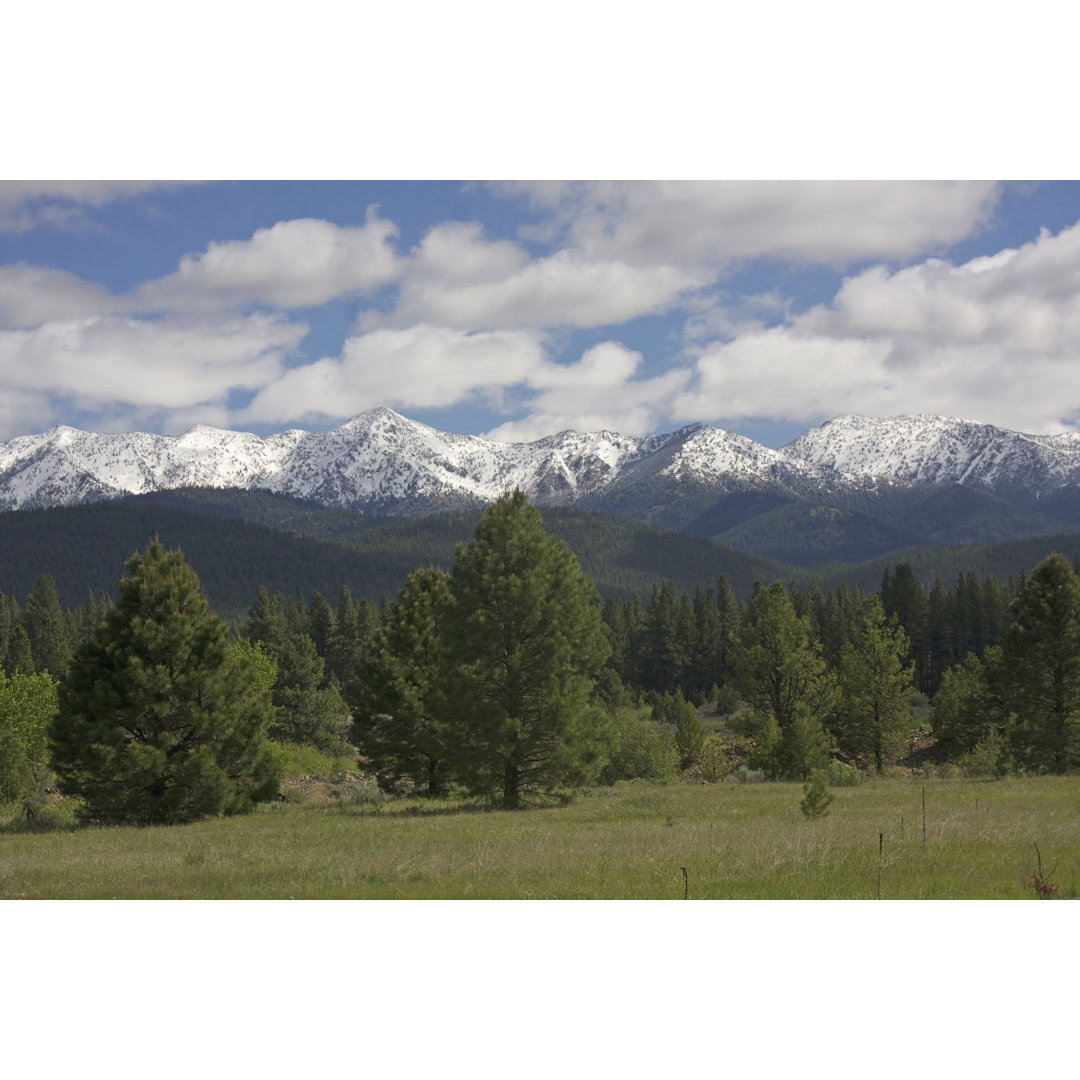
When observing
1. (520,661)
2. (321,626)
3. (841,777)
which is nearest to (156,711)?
(520,661)

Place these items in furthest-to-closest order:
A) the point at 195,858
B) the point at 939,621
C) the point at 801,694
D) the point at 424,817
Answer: the point at 939,621 → the point at 801,694 → the point at 424,817 → the point at 195,858

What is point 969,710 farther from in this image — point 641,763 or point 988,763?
point 641,763

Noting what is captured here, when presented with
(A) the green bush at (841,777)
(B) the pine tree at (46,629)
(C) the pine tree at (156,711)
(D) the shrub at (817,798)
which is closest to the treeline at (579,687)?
(A) the green bush at (841,777)

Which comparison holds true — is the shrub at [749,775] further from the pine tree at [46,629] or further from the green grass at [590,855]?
the pine tree at [46,629]

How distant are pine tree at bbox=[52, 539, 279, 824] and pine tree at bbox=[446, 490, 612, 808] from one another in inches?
310

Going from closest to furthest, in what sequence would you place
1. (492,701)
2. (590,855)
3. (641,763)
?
(590,855) < (492,701) < (641,763)

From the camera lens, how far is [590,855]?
17.5m

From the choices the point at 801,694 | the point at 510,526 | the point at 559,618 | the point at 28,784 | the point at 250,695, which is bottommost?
the point at 28,784

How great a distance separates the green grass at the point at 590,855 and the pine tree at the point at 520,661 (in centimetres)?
363

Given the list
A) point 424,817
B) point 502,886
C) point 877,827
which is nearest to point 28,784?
point 424,817

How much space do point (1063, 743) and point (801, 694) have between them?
12.3 metres

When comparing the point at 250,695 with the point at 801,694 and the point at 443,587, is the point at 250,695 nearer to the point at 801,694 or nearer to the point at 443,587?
the point at 443,587

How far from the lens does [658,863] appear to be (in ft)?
53.7

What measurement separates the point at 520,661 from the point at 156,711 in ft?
40.4
